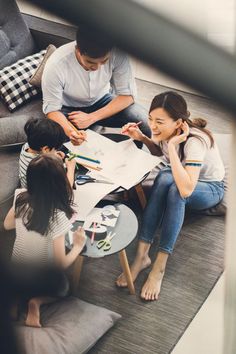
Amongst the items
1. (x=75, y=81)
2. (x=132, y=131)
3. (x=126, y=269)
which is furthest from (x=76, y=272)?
(x=75, y=81)

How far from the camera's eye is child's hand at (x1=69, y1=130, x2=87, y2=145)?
1.39 meters

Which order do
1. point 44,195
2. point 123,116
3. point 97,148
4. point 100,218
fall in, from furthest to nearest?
point 123,116, point 97,148, point 100,218, point 44,195

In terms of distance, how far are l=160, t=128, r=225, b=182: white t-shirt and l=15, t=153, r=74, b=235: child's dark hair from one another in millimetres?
251

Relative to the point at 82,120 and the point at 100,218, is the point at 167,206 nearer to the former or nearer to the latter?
the point at 100,218

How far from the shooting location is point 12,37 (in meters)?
1.59

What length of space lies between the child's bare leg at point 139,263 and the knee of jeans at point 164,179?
5.4 inches

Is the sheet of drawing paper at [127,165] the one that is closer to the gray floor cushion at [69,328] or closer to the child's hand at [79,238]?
the child's hand at [79,238]

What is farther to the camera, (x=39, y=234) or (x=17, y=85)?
(x=17, y=85)

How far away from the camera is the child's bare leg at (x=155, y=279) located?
52.7 inches

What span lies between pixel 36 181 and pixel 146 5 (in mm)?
1095

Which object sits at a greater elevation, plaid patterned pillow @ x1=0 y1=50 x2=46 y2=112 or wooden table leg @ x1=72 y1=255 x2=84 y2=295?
plaid patterned pillow @ x1=0 y1=50 x2=46 y2=112

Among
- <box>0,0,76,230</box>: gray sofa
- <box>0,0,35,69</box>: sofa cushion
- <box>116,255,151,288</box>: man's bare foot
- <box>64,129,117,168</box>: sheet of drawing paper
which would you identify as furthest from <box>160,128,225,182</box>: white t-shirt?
<box>0,0,35,69</box>: sofa cushion

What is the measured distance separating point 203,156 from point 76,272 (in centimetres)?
36

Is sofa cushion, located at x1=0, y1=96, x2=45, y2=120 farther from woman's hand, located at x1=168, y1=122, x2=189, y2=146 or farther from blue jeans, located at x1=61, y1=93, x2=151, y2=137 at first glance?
woman's hand, located at x1=168, y1=122, x2=189, y2=146
